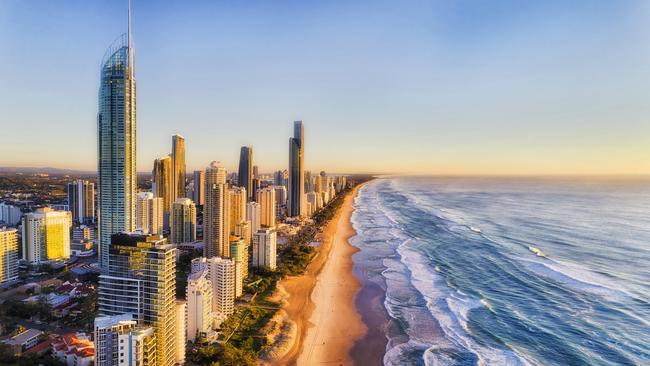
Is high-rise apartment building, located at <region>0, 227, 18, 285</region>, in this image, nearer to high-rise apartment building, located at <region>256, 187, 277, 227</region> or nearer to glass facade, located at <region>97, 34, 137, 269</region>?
glass facade, located at <region>97, 34, 137, 269</region>

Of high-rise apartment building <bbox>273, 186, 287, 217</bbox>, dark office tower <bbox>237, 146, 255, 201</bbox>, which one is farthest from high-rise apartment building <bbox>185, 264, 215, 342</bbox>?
high-rise apartment building <bbox>273, 186, 287, 217</bbox>

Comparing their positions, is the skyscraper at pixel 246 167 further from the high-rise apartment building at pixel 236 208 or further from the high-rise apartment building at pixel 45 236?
the high-rise apartment building at pixel 45 236

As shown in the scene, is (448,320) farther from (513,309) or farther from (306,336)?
(306,336)

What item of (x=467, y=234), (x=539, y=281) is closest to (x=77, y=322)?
(x=539, y=281)

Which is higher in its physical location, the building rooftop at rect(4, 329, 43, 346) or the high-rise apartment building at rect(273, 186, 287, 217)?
the high-rise apartment building at rect(273, 186, 287, 217)

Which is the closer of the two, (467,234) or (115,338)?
(115,338)

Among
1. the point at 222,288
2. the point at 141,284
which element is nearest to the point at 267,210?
the point at 222,288

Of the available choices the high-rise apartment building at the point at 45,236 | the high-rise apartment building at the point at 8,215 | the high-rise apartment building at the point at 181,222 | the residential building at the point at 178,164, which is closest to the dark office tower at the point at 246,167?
the residential building at the point at 178,164
